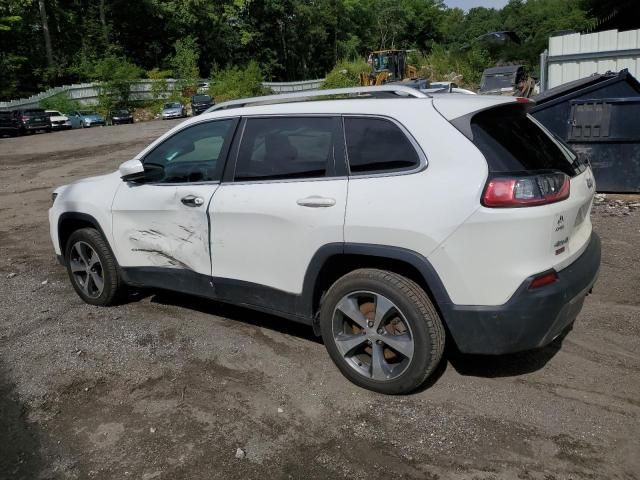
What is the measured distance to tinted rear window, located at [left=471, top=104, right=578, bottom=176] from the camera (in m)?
3.26

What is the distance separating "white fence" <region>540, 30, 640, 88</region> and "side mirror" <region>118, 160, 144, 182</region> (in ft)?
32.5

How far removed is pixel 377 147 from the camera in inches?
140

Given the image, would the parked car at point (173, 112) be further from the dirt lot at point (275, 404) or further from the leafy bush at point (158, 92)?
the dirt lot at point (275, 404)

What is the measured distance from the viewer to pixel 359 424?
338 cm

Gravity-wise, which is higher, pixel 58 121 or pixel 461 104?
pixel 461 104

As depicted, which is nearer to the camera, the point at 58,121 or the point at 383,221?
the point at 383,221

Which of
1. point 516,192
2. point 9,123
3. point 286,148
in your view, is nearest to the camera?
point 516,192

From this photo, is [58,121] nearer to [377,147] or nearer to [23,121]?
[23,121]

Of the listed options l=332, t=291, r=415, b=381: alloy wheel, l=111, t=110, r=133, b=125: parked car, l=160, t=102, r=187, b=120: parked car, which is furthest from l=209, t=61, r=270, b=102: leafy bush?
l=332, t=291, r=415, b=381: alloy wheel

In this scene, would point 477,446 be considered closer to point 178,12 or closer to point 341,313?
point 341,313

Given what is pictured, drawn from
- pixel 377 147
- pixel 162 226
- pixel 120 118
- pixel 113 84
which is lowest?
pixel 120 118

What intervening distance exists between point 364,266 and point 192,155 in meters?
1.77

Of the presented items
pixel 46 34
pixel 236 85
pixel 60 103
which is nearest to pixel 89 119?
pixel 60 103

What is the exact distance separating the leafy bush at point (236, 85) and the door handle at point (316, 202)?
4582 centimetres
